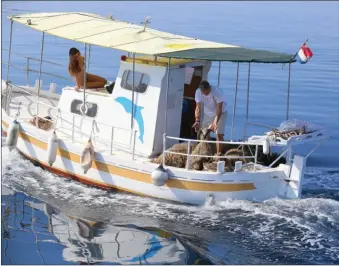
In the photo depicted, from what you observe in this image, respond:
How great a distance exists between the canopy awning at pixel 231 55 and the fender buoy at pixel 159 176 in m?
2.18

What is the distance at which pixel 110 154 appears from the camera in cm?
1497

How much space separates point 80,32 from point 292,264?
688 cm

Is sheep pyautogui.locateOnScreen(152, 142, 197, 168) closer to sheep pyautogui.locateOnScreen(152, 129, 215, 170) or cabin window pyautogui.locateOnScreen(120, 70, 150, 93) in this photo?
sheep pyautogui.locateOnScreen(152, 129, 215, 170)

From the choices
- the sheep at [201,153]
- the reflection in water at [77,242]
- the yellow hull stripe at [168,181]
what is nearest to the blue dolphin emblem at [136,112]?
the yellow hull stripe at [168,181]

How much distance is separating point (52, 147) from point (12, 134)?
1340mm

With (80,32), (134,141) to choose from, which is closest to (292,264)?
(134,141)

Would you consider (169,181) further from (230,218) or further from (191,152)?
(230,218)

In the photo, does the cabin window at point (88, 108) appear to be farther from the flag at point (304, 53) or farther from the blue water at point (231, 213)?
the flag at point (304, 53)

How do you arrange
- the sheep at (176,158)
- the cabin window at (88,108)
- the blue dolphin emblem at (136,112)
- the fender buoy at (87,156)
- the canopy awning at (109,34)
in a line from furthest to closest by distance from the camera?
the cabin window at (88,108) → the blue dolphin emblem at (136,112) → the fender buoy at (87,156) → the sheep at (176,158) → the canopy awning at (109,34)

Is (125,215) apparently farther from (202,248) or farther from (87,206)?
(202,248)

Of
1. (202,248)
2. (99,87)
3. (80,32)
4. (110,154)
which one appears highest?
(80,32)

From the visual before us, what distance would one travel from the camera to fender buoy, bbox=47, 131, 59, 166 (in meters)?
15.5

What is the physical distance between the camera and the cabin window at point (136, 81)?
15.2 m

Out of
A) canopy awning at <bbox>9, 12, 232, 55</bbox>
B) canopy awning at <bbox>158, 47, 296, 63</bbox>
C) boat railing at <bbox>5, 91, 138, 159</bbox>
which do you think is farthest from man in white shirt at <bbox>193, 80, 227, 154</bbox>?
boat railing at <bbox>5, 91, 138, 159</bbox>
